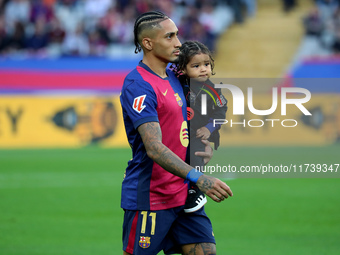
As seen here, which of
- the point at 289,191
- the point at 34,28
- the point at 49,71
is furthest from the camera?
the point at 34,28

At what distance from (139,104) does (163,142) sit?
0.34 metres

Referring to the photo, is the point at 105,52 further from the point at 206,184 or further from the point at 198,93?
the point at 206,184

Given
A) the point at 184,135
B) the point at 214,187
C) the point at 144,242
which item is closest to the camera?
the point at 214,187

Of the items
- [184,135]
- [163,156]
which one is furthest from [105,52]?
[163,156]

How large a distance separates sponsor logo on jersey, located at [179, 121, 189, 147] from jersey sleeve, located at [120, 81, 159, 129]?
0.28 m

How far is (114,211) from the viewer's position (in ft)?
28.3

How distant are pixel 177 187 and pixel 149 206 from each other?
0.78 ft

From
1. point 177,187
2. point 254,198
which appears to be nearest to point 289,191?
point 254,198

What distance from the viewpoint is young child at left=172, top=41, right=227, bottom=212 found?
4.19 m

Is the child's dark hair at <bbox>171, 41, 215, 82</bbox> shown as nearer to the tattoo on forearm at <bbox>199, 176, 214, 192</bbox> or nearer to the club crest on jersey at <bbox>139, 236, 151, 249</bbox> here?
the tattoo on forearm at <bbox>199, 176, 214, 192</bbox>

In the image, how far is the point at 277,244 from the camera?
658cm

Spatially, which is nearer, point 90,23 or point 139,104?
point 139,104

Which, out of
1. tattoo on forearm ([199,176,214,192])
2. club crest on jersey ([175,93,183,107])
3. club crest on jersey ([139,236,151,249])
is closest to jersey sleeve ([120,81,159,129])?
club crest on jersey ([175,93,183,107])

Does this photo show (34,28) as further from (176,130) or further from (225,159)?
(176,130)
